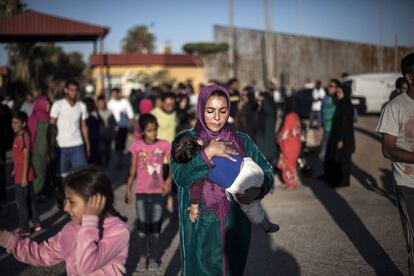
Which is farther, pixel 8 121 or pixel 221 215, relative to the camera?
pixel 8 121

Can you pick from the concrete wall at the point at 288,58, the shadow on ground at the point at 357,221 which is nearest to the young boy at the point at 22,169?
the shadow on ground at the point at 357,221

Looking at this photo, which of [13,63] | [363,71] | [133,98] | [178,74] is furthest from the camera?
[178,74]

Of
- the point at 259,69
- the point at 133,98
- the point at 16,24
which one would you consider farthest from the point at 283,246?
the point at 259,69

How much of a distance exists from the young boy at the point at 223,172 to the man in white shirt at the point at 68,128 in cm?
437

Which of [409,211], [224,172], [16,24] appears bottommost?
[409,211]

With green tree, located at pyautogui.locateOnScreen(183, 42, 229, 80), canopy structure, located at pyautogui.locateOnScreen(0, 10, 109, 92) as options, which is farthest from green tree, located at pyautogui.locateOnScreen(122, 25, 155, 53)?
canopy structure, located at pyautogui.locateOnScreen(0, 10, 109, 92)

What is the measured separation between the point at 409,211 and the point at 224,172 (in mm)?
1595

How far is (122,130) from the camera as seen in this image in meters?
11.7

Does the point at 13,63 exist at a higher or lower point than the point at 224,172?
higher

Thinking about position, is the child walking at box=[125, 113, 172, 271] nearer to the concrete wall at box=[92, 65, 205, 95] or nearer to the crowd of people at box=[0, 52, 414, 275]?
the crowd of people at box=[0, 52, 414, 275]

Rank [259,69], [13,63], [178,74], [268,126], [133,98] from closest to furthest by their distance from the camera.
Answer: [268,126]
[133,98]
[259,69]
[13,63]
[178,74]

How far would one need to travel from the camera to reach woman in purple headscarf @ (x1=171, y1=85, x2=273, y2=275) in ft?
9.40

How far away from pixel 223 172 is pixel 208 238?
44 centimetres

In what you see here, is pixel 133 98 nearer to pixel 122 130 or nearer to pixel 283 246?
pixel 122 130
